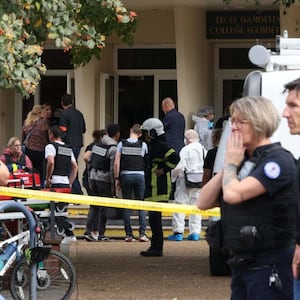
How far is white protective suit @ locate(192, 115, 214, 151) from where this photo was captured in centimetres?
1744

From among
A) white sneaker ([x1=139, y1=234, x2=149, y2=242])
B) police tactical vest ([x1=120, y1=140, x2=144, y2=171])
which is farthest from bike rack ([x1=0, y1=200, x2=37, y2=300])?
white sneaker ([x1=139, y1=234, x2=149, y2=242])

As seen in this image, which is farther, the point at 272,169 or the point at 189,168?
the point at 189,168

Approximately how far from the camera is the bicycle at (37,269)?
9195mm

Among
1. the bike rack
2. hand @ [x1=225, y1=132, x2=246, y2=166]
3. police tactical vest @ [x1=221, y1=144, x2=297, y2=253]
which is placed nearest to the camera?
police tactical vest @ [x1=221, y1=144, x2=297, y2=253]

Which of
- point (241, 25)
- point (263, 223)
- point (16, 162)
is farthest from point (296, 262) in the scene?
point (241, 25)

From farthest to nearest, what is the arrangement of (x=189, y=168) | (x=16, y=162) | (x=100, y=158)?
(x=100, y=158), (x=189, y=168), (x=16, y=162)

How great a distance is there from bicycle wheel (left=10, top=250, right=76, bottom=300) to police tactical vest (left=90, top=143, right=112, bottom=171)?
5073 millimetres

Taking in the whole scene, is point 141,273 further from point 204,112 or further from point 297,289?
point 297,289

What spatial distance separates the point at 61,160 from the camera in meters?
14.2

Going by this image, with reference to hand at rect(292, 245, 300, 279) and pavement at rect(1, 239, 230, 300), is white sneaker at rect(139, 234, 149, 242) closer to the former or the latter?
pavement at rect(1, 239, 230, 300)

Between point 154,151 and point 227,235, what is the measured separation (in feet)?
25.3

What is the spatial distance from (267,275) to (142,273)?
23.1ft

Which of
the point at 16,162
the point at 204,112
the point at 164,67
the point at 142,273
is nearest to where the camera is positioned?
the point at 142,273

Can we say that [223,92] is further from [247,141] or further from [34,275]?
[247,141]
